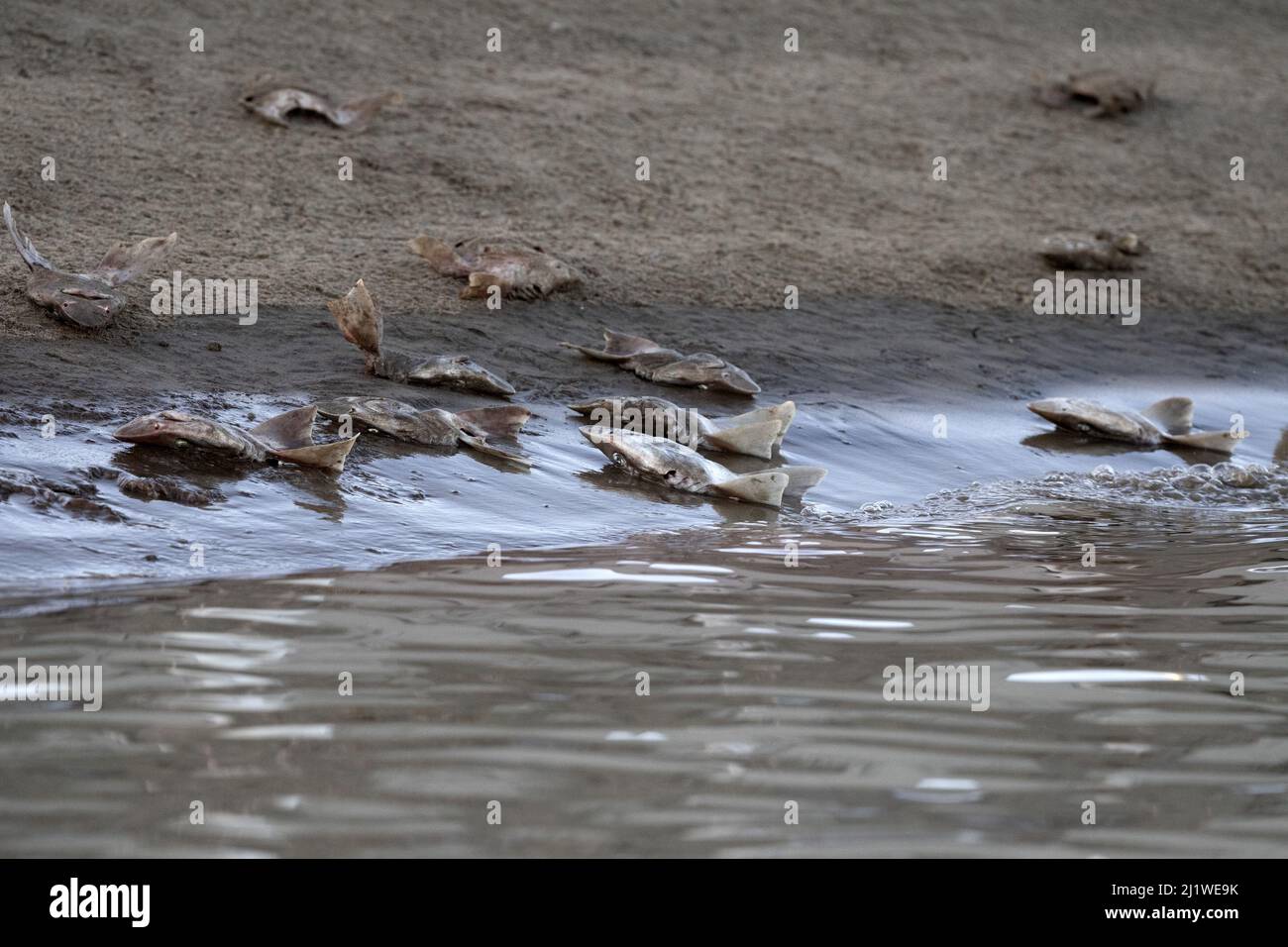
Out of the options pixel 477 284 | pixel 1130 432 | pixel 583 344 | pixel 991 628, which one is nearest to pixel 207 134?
pixel 477 284

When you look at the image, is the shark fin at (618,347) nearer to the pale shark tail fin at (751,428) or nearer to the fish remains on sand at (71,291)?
the pale shark tail fin at (751,428)

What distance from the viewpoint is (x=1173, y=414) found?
7.07 metres

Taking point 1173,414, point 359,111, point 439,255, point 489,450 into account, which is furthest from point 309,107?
point 1173,414

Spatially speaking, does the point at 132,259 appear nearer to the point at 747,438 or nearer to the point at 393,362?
the point at 393,362

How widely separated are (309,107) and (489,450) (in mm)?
4450

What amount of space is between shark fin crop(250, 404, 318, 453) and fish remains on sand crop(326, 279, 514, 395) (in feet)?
3.02

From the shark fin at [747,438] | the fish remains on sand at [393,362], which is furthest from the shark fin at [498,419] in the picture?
the shark fin at [747,438]

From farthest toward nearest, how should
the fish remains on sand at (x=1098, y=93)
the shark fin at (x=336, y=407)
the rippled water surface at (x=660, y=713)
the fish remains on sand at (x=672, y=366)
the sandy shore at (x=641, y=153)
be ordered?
the fish remains on sand at (x=1098, y=93) → the sandy shore at (x=641, y=153) → the fish remains on sand at (x=672, y=366) → the shark fin at (x=336, y=407) → the rippled water surface at (x=660, y=713)

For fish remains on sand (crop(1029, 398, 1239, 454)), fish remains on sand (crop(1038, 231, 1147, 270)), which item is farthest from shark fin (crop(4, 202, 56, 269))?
fish remains on sand (crop(1038, 231, 1147, 270))

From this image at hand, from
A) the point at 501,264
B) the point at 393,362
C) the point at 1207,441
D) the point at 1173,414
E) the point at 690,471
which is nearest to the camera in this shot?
the point at 690,471

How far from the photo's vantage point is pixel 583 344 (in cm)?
708

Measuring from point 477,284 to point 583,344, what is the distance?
0.60 meters

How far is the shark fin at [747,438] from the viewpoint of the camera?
234 inches

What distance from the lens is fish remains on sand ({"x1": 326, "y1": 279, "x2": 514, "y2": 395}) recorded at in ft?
19.9
